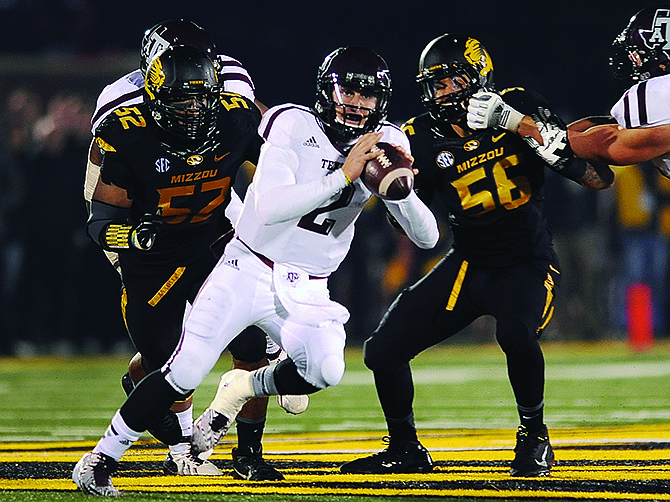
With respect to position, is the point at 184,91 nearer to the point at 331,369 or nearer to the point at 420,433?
the point at 331,369

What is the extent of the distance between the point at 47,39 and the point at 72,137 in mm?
2165

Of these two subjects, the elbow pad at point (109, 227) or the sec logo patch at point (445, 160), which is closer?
the elbow pad at point (109, 227)

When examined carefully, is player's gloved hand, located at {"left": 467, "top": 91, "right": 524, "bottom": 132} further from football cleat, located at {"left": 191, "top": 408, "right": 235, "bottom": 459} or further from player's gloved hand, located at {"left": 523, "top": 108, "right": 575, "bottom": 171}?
football cleat, located at {"left": 191, "top": 408, "right": 235, "bottom": 459}

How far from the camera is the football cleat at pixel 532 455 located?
13.4ft

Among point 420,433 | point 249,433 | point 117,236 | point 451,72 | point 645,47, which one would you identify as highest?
point 645,47

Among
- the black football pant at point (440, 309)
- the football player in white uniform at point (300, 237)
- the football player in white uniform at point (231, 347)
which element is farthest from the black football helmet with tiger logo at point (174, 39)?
the black football pant at point (440, 309)

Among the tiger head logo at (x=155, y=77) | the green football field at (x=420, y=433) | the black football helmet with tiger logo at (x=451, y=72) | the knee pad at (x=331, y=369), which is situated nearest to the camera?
the green football field at (x=420, y=433)

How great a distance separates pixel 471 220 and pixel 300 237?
2.58 ft

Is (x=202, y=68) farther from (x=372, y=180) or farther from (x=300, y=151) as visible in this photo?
(x=372, y=180)

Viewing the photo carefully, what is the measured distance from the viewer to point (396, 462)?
4.30 metres

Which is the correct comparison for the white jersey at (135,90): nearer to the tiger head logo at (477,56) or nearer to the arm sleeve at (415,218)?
the tiger head logo at (477,56)

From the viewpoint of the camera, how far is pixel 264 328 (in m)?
4.03

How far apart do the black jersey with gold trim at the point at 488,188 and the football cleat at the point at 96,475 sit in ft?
5.37

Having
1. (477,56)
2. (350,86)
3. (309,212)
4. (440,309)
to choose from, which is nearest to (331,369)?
(309,212)
